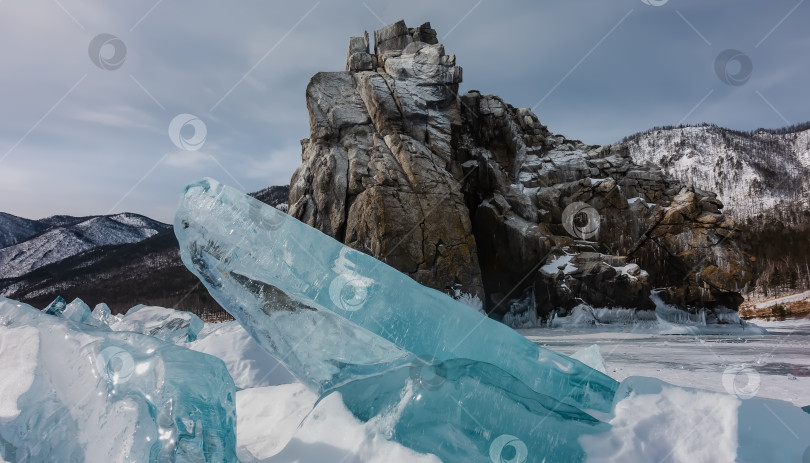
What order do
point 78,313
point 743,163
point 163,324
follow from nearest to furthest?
1. point 78,313
2. point 163,324
3. point 743,163

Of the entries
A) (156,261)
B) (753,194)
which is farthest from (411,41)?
(753,194)

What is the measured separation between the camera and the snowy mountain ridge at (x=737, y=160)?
10831 cm

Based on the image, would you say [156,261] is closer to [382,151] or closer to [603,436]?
[382,151]

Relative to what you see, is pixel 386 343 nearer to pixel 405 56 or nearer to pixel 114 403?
pixel 114 403

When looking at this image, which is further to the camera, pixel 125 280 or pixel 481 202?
pixel 125 280

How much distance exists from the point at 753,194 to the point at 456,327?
135979mm

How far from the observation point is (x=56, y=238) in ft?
446

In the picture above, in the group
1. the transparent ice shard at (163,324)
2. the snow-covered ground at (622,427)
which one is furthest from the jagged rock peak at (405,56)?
the snow-covered ground at (622,427)

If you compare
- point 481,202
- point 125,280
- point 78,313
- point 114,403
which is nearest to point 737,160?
point 481,202

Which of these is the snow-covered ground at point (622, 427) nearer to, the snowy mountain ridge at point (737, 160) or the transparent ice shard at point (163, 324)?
the transparent ice shard at point (163, 324)

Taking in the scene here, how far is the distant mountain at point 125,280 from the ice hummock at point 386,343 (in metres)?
43.4

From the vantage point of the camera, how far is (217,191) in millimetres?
3090

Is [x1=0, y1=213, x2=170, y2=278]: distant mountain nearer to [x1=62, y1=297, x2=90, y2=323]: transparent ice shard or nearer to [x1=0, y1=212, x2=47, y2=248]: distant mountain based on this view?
[x1=0, y1=212, x2=47, y2=248]: distant mountain

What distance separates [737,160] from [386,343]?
155 meters
